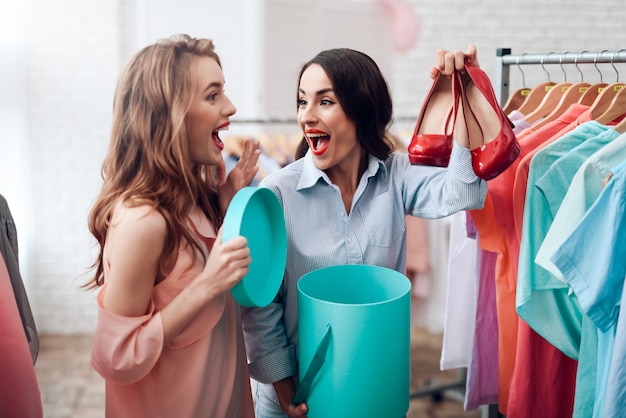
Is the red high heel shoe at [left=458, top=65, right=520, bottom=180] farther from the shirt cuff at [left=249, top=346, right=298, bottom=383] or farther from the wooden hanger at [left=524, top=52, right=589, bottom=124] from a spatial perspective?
the shirt cuff at [left=249, top=346, right=298, bottom=383]

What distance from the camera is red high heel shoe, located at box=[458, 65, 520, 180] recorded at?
126 cm

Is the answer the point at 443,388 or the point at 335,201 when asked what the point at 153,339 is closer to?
the point at 335,201

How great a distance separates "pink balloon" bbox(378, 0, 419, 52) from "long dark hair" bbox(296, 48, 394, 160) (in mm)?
2514

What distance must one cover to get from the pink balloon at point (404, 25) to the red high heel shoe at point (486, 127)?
2.60 m

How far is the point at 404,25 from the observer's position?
12.6 ft

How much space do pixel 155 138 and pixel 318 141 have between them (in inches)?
15.7

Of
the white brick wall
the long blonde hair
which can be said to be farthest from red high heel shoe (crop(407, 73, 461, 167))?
the white brick wall

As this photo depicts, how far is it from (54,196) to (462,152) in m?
2.99

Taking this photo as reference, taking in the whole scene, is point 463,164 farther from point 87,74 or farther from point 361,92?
point 87,74

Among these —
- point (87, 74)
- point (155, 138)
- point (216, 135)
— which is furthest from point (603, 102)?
point (87, 74)

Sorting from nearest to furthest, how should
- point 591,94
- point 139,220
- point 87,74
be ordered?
1. point 139,220
2. point 591,94
3. point 87,74

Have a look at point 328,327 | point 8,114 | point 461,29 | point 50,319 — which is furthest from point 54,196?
point 328,327

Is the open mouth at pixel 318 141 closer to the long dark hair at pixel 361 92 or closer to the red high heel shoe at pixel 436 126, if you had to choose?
the long dark hair at pixel 361 92

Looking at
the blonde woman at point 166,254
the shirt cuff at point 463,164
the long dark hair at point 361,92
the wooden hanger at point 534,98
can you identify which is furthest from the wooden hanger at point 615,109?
the blonde woman at point 166,254
